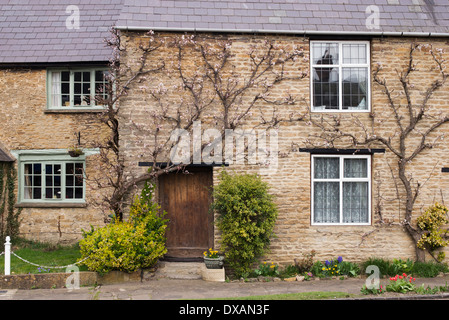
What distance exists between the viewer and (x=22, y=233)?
14.0 metres

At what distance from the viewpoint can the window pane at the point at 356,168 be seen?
1146cm

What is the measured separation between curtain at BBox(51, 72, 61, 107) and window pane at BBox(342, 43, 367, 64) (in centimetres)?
894

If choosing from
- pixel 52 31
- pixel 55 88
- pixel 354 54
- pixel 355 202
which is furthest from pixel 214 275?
pixel 52 31

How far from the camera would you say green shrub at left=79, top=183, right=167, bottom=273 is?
32.1ft

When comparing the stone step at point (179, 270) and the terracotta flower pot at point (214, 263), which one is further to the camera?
the stone step at point (179, 270)

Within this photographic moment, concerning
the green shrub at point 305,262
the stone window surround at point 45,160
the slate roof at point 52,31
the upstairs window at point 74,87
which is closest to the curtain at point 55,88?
the upstairs window at point 74,87

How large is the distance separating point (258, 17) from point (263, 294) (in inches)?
273

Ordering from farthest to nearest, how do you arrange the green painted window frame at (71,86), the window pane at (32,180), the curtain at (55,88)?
1. the window pane at (32,180)
2. the curtain at (55,88)
3. the green painted window frame at (71,86)

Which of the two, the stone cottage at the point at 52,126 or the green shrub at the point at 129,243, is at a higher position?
the stone cottage at the point at 52,126

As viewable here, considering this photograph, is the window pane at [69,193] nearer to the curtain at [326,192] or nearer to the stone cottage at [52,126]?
the stone cottage at [52,126]

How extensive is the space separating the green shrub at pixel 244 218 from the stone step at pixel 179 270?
84 centimetres

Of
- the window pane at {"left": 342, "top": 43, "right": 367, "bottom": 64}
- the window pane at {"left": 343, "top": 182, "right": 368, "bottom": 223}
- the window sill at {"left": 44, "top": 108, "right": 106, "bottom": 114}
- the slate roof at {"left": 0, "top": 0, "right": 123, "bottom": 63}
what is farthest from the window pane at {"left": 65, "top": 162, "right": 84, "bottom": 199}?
the window pane at {"left": 342, "top": 43, "right": 367, "bottom": 64}

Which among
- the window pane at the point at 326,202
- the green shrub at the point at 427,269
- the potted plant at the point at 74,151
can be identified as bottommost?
the green shrub at the point at 427,269

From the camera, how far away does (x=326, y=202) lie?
1141 centimetres
